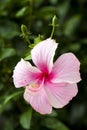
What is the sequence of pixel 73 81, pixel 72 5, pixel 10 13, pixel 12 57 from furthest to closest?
pixel 72 5 < pixel 10 13 < pixel 12 57 < pixel 73 81

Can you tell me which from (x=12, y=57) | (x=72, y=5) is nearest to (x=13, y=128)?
(x=12, y=57)

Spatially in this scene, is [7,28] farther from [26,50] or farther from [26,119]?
[26,119]

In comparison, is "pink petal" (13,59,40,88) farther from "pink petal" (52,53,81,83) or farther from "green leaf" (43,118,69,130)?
"green leaf" (43,118,69,130)

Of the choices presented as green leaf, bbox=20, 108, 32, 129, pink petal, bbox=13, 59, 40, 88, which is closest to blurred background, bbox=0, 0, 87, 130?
green leaf, bbox=20, 108, 32, 129

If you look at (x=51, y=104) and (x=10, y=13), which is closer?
(x=51, y=104)

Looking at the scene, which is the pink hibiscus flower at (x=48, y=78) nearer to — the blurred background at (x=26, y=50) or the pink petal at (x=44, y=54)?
the pink petal at (x=44, y=54)

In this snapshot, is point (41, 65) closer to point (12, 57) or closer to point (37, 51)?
point (37, 51)

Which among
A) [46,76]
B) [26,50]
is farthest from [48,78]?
[26,50]
